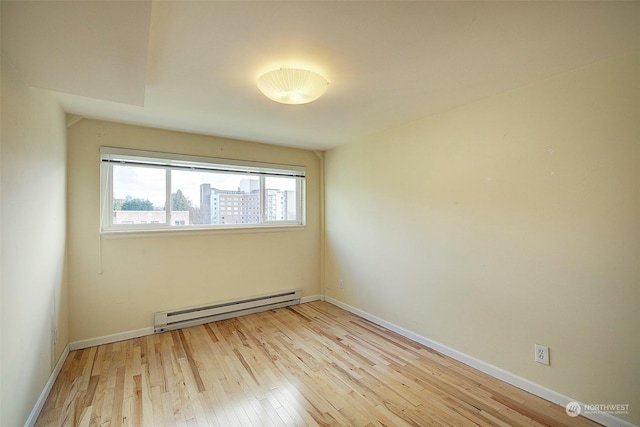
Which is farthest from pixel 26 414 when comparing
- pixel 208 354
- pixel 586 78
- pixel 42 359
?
pixel 586 78

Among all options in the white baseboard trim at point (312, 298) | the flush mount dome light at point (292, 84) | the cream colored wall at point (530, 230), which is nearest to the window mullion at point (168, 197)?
the flush mount dome light at point (292, 84)

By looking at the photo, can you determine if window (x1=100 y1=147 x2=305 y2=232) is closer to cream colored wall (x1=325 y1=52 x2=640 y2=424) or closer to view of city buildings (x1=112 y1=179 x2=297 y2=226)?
view of city buildings (x1=112 y1=179 x2=297 y2=226)

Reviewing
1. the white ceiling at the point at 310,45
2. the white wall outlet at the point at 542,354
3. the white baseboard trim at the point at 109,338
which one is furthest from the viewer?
the white baseboard trim at the point at 109,338

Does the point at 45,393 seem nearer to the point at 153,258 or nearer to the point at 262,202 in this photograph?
the point at 153,258

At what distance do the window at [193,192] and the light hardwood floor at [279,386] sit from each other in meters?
1.30

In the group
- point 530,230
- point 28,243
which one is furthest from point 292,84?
point 530,230

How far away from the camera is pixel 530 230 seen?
2.11 metres

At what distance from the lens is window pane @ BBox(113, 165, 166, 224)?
3.01m

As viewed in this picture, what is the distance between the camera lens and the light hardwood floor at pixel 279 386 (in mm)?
1849

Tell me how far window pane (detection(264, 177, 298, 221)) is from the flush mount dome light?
217 centimetres

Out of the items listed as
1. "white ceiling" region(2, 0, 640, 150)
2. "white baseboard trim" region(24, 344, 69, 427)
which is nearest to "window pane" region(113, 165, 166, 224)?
"white ceiling" region(2, 0, 640, 150)

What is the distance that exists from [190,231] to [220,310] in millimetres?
1027

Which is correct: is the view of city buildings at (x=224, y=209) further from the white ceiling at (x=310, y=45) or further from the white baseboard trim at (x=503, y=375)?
the white baseboard trim at (x=503, y=375)

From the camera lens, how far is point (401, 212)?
3109mm
